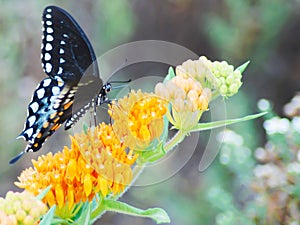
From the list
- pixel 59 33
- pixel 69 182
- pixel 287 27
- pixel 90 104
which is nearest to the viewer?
pixel 69 182

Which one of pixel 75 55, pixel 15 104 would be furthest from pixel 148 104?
pixel 15 104

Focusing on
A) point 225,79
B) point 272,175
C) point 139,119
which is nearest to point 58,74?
point 139,119

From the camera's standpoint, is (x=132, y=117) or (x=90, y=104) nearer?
(x=132, y=117)

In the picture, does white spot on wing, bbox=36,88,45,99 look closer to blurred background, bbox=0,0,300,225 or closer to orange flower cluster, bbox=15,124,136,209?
orange flower cluster, bbox=15,124,136,209

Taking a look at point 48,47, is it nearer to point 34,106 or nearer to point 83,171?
point 34,106

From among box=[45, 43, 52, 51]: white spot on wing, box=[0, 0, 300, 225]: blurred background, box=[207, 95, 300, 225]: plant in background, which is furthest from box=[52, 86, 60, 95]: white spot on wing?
box=[0, 0, 300, 225]: blurred background

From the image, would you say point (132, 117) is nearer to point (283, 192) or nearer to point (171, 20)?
point (283, 192)
